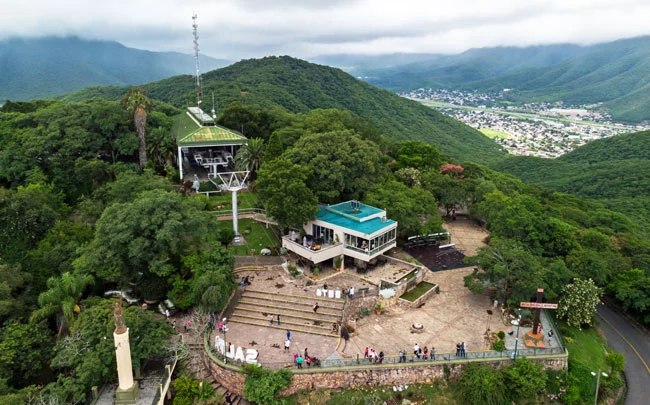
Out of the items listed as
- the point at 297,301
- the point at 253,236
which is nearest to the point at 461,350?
the point at 297,301

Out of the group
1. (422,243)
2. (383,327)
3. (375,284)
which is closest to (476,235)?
(422,243)

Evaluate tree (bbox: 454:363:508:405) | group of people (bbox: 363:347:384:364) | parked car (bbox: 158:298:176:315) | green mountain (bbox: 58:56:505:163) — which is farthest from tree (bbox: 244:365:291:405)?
green mountain (bbox: 58:56:505:163)

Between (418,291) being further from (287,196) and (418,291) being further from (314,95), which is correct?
(314,95)

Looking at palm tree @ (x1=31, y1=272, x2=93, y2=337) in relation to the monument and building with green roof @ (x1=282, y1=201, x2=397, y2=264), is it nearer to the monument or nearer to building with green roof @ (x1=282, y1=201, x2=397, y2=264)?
the monument

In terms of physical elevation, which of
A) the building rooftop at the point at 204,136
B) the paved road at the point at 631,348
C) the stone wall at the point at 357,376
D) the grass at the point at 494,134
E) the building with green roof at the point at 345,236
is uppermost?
the building rooftop at the point at 204,136

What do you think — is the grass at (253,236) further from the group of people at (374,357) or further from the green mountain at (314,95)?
the green mountain at (314,95)

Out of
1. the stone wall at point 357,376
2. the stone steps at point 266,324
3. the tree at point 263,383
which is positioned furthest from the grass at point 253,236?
the tree at point 263,383

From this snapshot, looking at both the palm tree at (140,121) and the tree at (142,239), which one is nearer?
the tree at (142,239)
